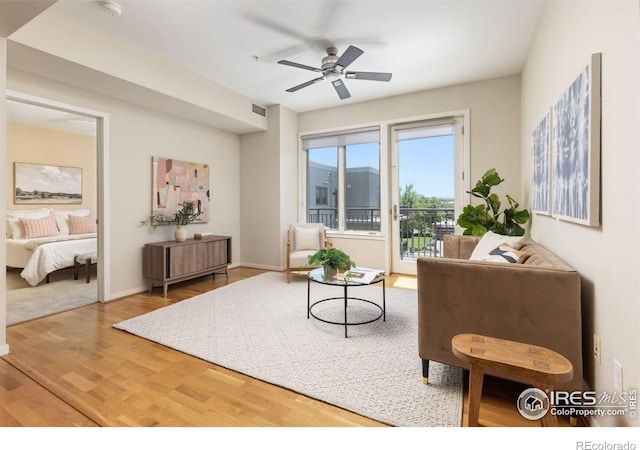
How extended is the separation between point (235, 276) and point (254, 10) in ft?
A: 11.6

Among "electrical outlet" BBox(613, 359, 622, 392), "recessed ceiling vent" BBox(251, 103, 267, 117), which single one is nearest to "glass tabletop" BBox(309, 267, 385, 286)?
"electrical outlet" BBox(613, 359, 622, 392)

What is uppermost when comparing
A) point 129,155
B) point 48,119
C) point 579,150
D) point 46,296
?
point 48,119

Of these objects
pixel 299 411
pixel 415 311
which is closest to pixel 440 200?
pixel 415 311

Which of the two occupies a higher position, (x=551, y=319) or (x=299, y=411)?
(x=551, y=319)

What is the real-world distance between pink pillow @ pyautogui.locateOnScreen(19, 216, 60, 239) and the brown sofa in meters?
5.99

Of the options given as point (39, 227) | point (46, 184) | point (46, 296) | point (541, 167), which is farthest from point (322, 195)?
point (46, 184)

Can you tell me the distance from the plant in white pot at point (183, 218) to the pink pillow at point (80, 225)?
2505mm

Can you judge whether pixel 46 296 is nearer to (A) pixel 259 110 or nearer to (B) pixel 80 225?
(B) pixel 80 225

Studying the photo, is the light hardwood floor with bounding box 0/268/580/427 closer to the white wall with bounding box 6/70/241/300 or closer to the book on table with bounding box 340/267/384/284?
the book on table with bounding box 340/267/384/284

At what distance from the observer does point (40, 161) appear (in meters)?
5.77

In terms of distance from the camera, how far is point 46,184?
5.80 metres

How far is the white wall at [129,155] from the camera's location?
11.0 ft

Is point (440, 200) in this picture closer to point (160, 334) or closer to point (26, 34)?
point (160, 334)

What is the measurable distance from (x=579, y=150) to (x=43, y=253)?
229 inches
